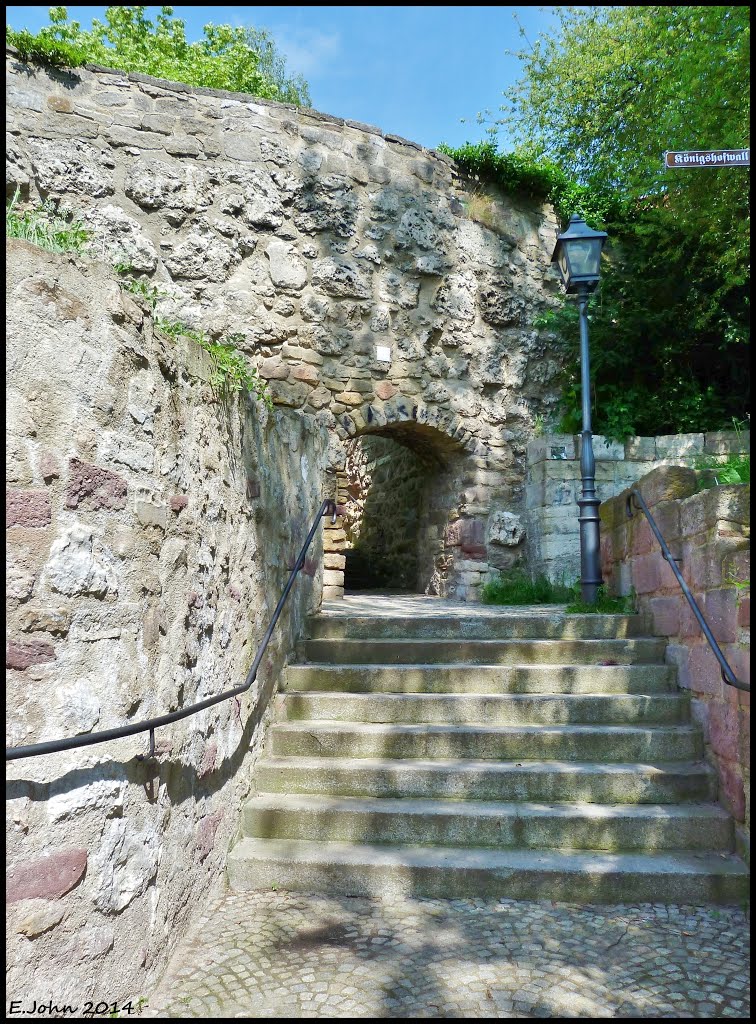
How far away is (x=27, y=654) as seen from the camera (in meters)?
1.94

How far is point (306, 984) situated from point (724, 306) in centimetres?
678

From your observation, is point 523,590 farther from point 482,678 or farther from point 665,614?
point 482,678

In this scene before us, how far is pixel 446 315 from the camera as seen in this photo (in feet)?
24.7

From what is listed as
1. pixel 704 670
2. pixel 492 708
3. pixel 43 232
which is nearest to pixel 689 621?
pixel 704 670

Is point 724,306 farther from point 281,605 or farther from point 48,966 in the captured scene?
point 48,966

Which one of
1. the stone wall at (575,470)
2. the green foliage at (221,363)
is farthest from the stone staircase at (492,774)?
the stone wall at (575,470)

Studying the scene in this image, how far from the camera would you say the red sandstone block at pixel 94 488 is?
2.11m

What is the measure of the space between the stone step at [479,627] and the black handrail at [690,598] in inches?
25.4

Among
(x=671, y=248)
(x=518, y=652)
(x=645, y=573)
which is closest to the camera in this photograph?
(x=518, y=652)

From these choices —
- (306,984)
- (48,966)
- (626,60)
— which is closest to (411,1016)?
(306,984)

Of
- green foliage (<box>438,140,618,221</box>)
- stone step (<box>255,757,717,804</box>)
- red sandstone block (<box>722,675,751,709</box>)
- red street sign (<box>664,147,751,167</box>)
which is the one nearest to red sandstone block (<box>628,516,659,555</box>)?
red sandstone block (<box>722,675,751,709</box>)

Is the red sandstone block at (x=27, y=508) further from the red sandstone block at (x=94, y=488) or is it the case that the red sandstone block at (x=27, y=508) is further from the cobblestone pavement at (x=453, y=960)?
the cobblestone pavement at (x=453, y=960)

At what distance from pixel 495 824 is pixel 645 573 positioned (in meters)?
1.88

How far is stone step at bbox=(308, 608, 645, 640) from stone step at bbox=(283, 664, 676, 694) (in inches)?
16.5
